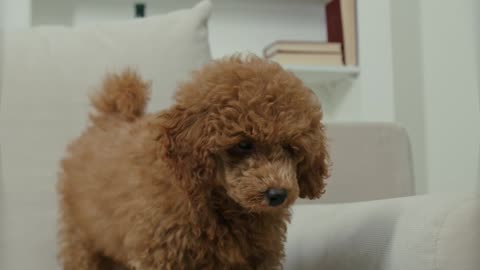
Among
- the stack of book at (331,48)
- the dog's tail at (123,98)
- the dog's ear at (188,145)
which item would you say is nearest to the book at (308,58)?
the stack of book at (331,48)

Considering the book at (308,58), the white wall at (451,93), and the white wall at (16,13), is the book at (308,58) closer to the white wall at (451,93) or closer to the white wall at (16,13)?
the white wall at (451,93)

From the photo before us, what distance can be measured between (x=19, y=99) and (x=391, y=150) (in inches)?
35.1

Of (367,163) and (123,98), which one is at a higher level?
(123,98)

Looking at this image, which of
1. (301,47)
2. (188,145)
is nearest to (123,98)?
(188,145)

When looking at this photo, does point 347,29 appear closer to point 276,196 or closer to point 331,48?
point 331,48

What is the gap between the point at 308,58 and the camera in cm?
215

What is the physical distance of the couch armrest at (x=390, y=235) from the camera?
82 centimetres

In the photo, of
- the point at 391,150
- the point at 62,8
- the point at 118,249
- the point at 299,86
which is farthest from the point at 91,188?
the point at 62,8

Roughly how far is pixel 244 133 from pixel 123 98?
516 millimetres

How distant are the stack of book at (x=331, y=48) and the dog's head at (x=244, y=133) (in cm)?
119

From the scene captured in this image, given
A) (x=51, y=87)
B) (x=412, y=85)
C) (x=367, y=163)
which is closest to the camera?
(x=51, y=87)

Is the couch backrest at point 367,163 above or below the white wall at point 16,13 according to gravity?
below

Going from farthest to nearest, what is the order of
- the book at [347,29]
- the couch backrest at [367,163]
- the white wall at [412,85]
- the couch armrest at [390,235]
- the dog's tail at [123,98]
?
the book at [347,29] → the white wall at [412,85] → the couch backrest at [367,163] → the dog's tail at [123,98] → the couch armrest at [390,235]

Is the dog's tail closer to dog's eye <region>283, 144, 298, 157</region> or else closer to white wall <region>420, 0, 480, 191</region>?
dog's eye <region>283, 144, 298, 157</region>
